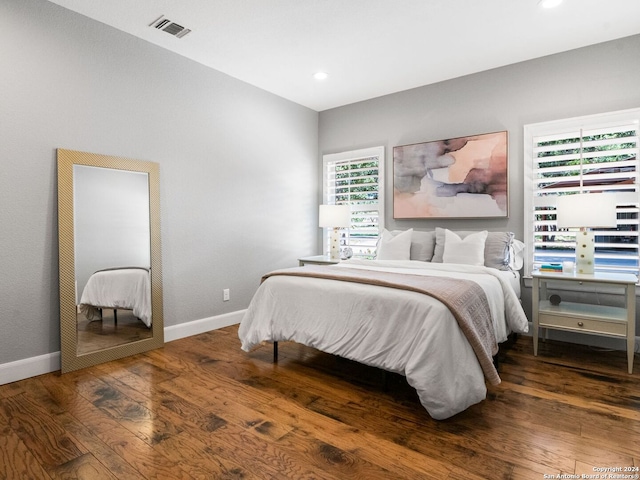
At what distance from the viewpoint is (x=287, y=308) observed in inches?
110

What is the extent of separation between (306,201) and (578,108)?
3.12 m

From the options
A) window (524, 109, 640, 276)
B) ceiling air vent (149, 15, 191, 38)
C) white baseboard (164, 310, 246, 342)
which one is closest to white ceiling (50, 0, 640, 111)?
ceiling air vent (149, 15, 191, 38)

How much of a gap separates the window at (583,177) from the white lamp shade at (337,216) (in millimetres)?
1924

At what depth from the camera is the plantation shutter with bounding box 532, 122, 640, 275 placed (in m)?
3.14

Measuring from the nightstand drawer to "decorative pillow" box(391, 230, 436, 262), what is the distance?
110cm

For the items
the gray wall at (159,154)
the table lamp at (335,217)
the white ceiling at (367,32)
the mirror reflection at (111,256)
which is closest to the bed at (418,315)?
the mirror reflection at (111,256)

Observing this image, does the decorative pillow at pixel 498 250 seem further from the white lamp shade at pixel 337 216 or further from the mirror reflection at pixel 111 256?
the mirror reflection at pixel 111 256

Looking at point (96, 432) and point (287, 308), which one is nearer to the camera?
point (96, 432)

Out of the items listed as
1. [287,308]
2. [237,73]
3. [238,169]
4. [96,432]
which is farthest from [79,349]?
[237,73]

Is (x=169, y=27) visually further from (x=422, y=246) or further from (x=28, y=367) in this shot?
(x=422, y=246)

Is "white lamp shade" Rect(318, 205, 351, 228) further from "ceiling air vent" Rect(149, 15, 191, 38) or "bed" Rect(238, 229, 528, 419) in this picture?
"ceiling air vent" Rect(149, 15, 191, 38)

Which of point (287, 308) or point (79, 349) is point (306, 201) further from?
point (79, 349)

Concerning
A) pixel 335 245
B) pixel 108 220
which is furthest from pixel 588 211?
pixel 108 220

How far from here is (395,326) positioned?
2256 mm
